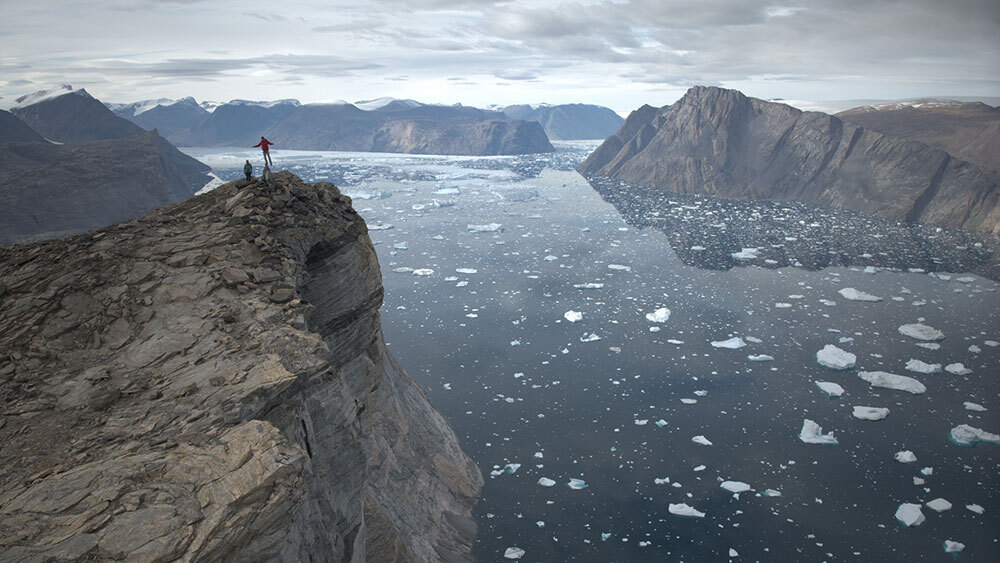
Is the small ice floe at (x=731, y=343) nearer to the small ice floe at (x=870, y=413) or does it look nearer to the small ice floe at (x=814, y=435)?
the small ice floe at (x=870, y=413)

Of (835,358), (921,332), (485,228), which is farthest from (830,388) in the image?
(485,228)

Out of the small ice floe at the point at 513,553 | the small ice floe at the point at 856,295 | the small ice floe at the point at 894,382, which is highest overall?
the small ice floe at the point at 856,295

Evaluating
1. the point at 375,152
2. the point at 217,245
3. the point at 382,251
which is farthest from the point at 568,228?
the point at 375,152

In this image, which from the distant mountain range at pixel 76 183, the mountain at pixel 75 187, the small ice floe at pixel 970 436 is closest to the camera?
the small ice floe at pixel 970 436

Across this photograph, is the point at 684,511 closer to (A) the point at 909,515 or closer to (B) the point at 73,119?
(A) the point at 909,515

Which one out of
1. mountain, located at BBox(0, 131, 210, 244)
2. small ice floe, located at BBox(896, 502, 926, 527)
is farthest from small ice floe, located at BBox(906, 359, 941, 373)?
mountain, located at BBox(0, 131, 210, 244)

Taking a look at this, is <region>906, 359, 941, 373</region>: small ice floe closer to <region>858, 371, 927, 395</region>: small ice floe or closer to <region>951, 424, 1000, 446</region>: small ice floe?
<region>858, 371, 927, 395</region>: small ice floe

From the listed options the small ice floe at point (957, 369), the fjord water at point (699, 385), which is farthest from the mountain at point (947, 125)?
the small ice floe at point (957, 369)
